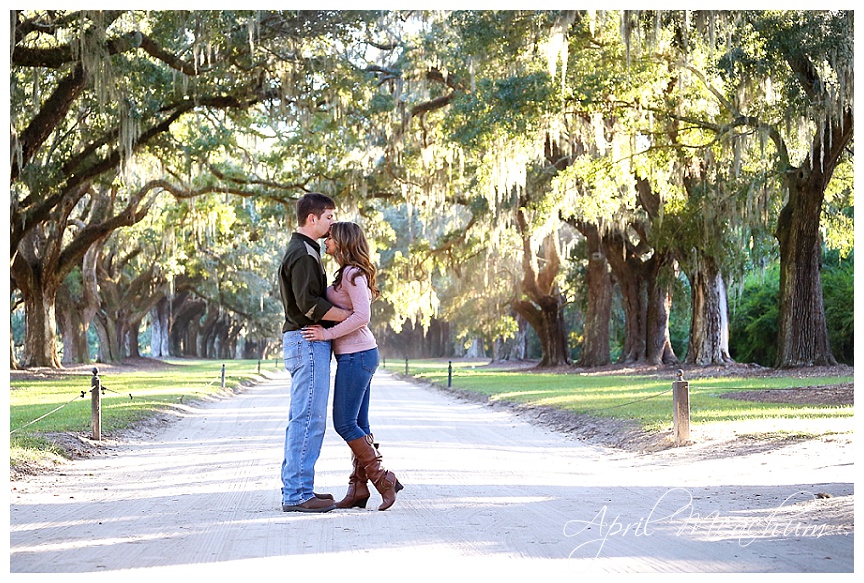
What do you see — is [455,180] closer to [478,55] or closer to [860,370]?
[478,55]

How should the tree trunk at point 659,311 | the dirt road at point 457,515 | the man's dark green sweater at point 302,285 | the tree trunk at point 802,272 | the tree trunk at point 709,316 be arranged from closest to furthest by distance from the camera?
1. the dirt road at point 457,515
2. the man's dark green sweater at point 302,285
3. the tree trunk at point 802,272
4. the tree trunk at point 709,316
5. the tree trunk at point 659,311

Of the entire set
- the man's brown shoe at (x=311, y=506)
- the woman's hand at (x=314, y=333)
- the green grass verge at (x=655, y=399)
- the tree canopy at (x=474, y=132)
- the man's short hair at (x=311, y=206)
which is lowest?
the green grass verge at (x=655, y=399)

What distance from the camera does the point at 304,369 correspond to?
6.73 meters

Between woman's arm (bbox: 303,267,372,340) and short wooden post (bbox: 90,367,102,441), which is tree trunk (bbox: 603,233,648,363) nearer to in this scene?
short wooden post (bbox: 90,367,102,441)

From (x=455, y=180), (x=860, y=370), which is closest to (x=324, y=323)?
(x=860, y=370)

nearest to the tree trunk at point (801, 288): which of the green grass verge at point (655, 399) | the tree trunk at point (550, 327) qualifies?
the green grass verge at point (655, 399)

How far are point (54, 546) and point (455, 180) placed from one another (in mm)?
22331

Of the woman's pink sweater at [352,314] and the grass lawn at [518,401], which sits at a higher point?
the woman's pink sweater at [352,314]

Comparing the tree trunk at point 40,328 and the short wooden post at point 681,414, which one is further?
the tree trunk at point 40,328

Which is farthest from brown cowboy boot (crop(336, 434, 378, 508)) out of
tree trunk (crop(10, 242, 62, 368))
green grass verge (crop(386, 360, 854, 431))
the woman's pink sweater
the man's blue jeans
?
tree trunk (crop(10, 242, 62, 368))

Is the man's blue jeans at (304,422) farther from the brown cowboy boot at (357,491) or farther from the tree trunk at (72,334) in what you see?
the tree trunk at (72,334)

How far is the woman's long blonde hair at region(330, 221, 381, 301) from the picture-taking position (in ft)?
22.3

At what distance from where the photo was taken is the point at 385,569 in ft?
16.1

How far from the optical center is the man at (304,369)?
6633mm
